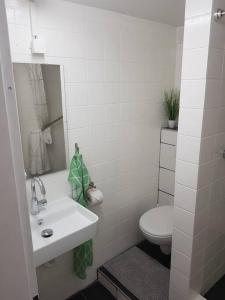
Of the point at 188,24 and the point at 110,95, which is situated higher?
the point at 188,24

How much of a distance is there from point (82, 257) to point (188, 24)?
1786 mm

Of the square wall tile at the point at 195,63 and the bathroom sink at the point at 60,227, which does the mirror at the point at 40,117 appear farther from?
the square wall tile at the point at 195,63

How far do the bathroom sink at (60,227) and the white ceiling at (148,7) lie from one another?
1.44 meters

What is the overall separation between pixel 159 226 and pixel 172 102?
1.20 metres

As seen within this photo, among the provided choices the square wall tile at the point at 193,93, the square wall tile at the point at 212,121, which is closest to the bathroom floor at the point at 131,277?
the square wall tile at the point at 212,121

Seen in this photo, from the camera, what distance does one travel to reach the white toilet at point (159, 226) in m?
1.96

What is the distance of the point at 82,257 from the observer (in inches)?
72.6

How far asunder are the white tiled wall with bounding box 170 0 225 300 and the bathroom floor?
0.26 m

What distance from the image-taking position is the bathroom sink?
4.39 ft

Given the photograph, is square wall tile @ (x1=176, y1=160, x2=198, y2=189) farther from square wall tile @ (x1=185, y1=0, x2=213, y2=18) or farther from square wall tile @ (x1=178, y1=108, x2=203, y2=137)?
square wall tile @ (x1=185, y1=0, x2=213, y2=18)

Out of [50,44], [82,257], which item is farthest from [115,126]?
[82,257]

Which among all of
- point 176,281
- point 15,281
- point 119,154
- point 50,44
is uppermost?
point 50,44

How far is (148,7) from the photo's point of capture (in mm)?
1699

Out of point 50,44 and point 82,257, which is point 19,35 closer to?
point 50,44
